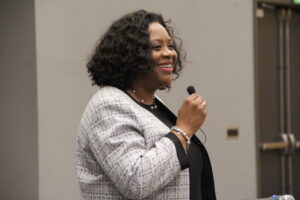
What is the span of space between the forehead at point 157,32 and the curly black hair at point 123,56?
0.7 inches

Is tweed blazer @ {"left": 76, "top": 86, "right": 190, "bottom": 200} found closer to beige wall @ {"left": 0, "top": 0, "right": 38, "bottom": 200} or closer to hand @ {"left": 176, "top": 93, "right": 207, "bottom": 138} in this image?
hand @ {"left": 176, "top": 93, "right": 207, "bottom": 138}

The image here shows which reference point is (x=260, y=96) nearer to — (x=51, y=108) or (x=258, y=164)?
(x=258, y=164)

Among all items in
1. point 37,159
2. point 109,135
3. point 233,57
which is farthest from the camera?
point 233,57

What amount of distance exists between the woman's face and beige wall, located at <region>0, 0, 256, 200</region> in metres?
1.64

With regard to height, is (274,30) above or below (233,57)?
above

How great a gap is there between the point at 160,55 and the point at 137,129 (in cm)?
31

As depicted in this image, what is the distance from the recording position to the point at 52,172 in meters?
3.11

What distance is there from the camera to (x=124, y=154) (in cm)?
132

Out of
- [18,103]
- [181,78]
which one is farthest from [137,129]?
[181,78]

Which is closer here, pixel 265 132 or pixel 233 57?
pixel 233 57

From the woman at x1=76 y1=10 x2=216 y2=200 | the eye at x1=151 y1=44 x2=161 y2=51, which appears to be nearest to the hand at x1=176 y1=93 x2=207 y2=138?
the woman at x1=76 y1=10 x2=216 y2=200

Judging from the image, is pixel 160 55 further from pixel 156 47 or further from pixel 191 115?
pixel 191 115

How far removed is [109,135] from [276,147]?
344 cm

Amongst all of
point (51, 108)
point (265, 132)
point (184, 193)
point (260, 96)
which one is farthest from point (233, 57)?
point (184, 193)
